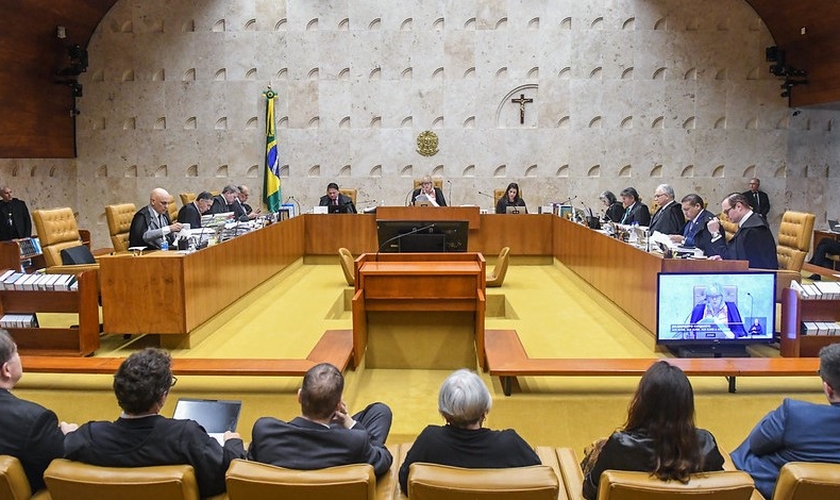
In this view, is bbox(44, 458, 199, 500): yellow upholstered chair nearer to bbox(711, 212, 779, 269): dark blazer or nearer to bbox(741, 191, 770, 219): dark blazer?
bbox(711, 212, 779, 269): dark blazer

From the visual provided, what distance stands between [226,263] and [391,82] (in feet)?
21.2

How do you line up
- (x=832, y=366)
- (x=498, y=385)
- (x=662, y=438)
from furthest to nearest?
(x=498, y=385), (x=832, y=366), (x=662, y=438)

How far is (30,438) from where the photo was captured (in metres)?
2.50

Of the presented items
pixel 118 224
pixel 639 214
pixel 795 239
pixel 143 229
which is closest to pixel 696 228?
pixel 795 239

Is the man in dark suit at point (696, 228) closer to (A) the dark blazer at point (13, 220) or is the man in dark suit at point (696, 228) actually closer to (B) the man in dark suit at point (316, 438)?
(B) the man in dark suit at point (316, 438)

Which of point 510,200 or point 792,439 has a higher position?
point 510,200

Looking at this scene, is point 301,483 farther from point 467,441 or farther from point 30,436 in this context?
point 30,436

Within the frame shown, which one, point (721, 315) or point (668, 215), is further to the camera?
point (668, 215)

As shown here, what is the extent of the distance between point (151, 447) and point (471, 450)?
106 centimetres

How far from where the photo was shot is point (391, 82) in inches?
474

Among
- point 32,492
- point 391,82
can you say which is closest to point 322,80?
point 391,82

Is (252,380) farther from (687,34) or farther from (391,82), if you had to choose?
(687,34)

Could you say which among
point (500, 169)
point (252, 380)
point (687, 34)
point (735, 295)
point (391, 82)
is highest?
point (687, 34)

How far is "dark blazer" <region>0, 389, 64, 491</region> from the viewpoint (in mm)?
2502
